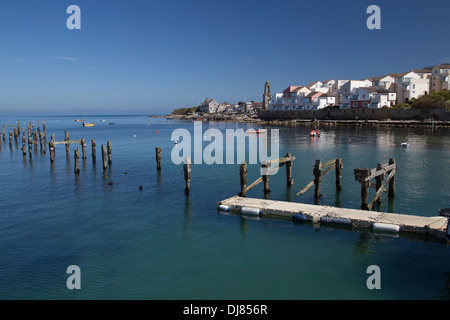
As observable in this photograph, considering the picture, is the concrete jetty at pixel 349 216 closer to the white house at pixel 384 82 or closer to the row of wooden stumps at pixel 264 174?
the row of wooden stumps at pixel 264 174

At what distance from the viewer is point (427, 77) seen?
111812 millimetres

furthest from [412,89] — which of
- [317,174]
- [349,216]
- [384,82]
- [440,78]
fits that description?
[349,216]

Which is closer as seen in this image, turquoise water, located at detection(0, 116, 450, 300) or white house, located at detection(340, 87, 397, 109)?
turquoise water, located at detection(0, 116, 450, 300)

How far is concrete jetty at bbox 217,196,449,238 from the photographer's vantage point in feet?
53.2

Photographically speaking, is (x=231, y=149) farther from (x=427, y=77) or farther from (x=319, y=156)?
(x=427, y=77)

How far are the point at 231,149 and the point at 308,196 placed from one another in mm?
31527

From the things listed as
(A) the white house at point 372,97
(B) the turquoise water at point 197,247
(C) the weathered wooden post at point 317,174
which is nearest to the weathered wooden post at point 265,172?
(B) the turquoise water at point 197,247

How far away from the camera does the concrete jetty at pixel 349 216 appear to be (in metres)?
16.2

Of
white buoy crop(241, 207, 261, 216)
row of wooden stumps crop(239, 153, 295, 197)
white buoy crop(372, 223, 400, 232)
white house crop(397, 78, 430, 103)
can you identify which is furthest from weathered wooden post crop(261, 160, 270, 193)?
white house crop(397, 78, 430, 103)

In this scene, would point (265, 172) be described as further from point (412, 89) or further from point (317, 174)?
point (412, 89)

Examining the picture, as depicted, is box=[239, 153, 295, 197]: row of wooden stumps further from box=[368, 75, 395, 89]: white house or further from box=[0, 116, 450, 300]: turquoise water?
box=[368, 75, 395, 89]: white house

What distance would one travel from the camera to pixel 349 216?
17922mm

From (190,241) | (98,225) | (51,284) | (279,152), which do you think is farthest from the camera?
(279,152)
